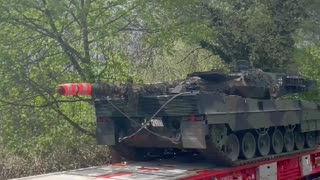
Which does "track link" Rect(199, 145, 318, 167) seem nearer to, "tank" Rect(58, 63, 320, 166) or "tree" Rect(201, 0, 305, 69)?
"tank" Rect(58, 63, 320, 166)

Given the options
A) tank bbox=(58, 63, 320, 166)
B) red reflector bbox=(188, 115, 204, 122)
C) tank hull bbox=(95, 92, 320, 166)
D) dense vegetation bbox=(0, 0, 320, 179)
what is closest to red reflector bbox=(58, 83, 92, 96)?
tank bbox=(58, 63, 320, 166)

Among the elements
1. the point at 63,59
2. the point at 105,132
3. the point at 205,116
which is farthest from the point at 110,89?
the point at 63,59

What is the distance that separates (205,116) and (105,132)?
83.4 inches

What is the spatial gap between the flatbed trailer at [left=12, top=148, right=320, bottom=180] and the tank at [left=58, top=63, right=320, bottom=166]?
19 cm

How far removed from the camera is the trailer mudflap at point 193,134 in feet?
28.5

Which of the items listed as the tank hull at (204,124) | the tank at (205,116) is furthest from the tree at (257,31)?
the tank hull at (204,124)

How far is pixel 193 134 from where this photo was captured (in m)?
8.78

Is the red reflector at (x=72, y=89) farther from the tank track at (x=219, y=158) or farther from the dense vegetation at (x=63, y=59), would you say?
the dense vegetation at (x=63, y=59)

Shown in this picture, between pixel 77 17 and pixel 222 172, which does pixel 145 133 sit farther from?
pixel 77 17

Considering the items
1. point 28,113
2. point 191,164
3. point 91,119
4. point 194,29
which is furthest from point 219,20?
point 191,164

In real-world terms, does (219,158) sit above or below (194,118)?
below

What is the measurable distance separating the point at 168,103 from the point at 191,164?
1.21 meters

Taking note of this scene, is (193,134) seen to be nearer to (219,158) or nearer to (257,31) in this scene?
(219,158)

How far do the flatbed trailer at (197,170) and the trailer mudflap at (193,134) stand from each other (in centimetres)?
37
